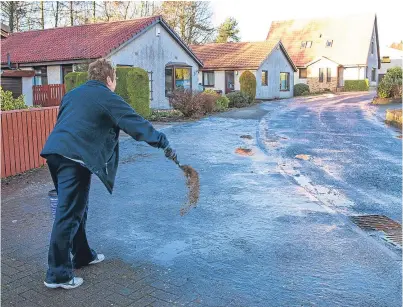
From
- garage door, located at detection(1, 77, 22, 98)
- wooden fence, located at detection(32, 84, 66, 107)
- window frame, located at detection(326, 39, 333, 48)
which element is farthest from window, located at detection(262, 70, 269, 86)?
garage door, located at detection(1, 77, 22, 98)

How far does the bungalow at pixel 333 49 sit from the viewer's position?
4794 cm

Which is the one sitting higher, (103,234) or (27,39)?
(27,39)

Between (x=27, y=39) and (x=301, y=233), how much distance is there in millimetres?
26287

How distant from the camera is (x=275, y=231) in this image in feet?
18.1

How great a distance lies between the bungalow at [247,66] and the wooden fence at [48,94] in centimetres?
1697

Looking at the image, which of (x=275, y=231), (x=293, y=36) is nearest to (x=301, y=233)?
(x=275, y=231)

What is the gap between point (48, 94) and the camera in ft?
65.1

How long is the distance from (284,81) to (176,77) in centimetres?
1522

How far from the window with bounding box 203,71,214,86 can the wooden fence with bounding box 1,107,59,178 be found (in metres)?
27.5

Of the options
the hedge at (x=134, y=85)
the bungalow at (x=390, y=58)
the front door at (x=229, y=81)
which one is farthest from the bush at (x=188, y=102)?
the bungalow at (x=390, y=58)

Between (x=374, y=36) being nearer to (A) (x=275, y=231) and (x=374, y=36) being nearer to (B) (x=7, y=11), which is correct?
(B) (x=7, y=11)

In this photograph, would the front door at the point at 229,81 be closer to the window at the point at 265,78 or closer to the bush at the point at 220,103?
the window at the point at 265,78

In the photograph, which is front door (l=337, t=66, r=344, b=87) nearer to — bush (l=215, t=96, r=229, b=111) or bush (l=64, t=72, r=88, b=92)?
bush (l=215, t=96, r=229, b=111)

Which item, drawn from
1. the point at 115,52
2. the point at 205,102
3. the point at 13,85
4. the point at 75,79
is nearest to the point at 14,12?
the point at 115,52
